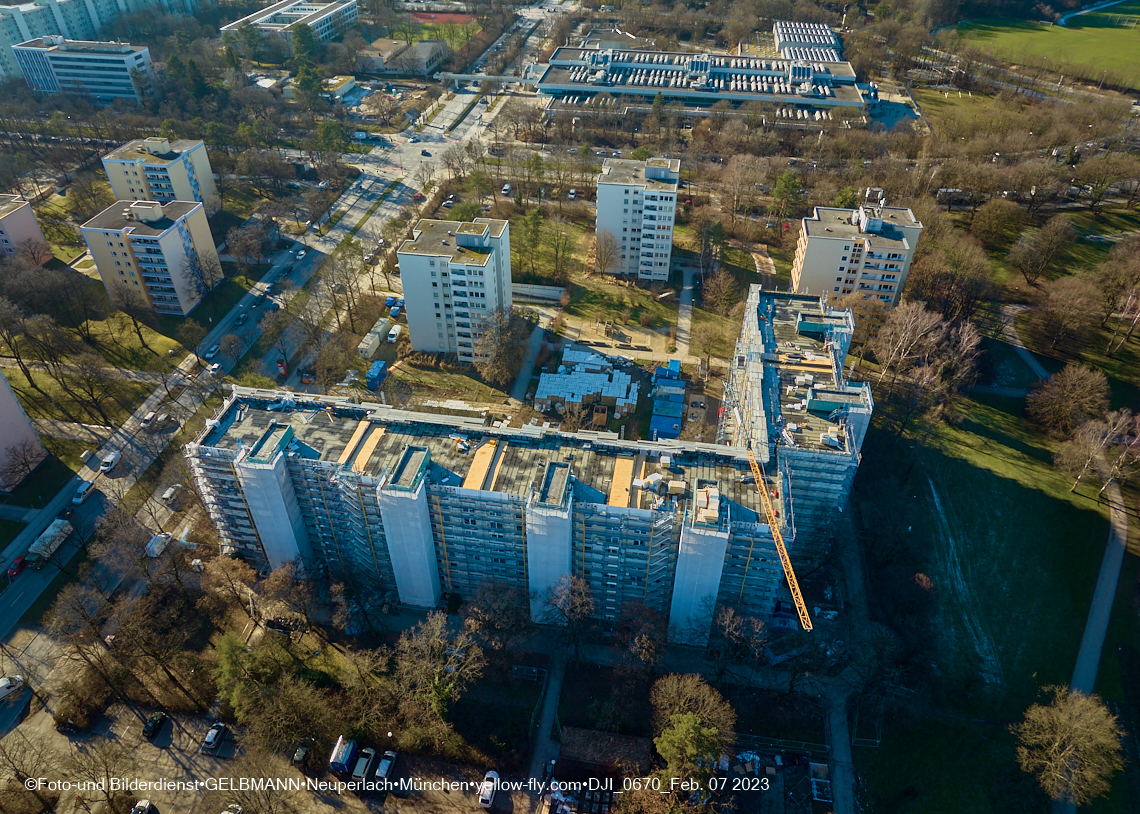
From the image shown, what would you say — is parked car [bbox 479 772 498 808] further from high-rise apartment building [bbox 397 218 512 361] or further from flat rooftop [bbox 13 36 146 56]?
flat rooftop [bbox 13 36 146 56]

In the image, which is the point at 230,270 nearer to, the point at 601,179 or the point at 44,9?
the point at 601,179

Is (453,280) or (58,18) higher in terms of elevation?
(58,18)

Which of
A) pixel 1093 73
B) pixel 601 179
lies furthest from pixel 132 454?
pixel 1093 73

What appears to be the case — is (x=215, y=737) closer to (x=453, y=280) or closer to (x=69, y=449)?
(x=69, y=449)

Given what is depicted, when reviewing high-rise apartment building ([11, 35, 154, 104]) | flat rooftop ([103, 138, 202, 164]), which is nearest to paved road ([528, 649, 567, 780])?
flat rooftop ([103, 138, 202, 164])

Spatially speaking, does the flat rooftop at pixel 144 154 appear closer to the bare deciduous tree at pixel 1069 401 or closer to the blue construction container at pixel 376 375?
the blue construction container at pixel 376 375

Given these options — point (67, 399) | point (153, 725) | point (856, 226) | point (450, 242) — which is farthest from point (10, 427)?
point (856, 226)
